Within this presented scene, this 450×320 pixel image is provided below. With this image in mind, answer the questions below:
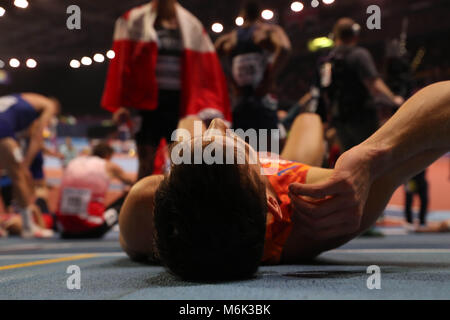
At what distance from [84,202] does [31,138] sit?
43.4 inches

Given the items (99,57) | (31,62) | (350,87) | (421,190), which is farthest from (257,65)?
(421,190)

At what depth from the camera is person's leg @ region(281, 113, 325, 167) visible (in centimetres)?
134

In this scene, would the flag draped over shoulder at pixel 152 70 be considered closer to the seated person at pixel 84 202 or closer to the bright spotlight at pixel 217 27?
the bright spotlight at pixel 217 27

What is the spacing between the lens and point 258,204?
770mm

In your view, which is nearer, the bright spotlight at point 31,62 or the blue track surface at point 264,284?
the blue track surface at point 264,284

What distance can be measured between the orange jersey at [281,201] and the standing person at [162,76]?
90 centimetres

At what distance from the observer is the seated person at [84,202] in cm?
257

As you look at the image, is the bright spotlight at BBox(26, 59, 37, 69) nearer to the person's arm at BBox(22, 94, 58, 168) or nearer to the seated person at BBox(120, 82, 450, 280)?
the seated person at BBox(120, 82, 450, 280)

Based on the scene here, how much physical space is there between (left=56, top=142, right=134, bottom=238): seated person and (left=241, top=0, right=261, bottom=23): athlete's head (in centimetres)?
122

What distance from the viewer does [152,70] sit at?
1891 millimetres

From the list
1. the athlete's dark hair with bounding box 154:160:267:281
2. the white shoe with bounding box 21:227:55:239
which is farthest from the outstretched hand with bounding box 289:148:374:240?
the white shoe with bounding box 21:227:55:239

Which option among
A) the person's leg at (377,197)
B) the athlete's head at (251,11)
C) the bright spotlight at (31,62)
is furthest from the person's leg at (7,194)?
the person's leg at (377,197)

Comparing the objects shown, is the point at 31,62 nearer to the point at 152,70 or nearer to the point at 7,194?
the point at 152,70

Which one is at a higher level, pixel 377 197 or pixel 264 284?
pixel 377 197
